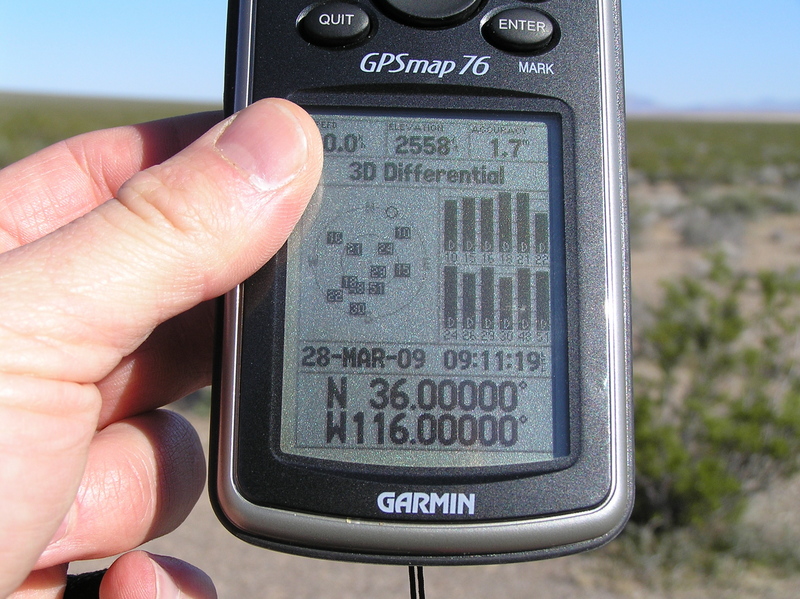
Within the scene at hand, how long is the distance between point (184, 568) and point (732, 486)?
Result: 14.5 feet

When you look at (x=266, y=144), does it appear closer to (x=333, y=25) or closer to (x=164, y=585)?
(x=333, y=25)

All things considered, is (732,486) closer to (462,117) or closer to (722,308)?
(722,308)

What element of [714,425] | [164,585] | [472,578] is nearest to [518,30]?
[164,585]

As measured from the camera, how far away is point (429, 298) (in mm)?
1971

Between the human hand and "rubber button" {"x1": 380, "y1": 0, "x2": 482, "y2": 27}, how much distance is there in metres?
0.47

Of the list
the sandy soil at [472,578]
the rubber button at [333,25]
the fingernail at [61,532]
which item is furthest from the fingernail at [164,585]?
the sandy soil at [472,578]

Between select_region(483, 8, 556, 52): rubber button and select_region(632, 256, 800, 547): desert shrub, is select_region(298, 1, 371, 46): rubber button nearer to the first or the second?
select_region(483, 8, 556, 52): rubber button

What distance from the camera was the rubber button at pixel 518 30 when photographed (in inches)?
79.0

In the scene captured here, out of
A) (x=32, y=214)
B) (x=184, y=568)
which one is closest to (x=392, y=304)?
(x=184, y=568)

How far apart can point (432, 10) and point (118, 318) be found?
114 centimetres

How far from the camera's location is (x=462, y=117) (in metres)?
2.03

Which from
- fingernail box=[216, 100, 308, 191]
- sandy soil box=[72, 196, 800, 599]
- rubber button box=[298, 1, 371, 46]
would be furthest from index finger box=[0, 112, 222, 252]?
sandy soil box=[72, 196, 800, 599]

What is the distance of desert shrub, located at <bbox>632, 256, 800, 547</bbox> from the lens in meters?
5.45

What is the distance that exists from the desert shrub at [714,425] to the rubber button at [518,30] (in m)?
4.17
